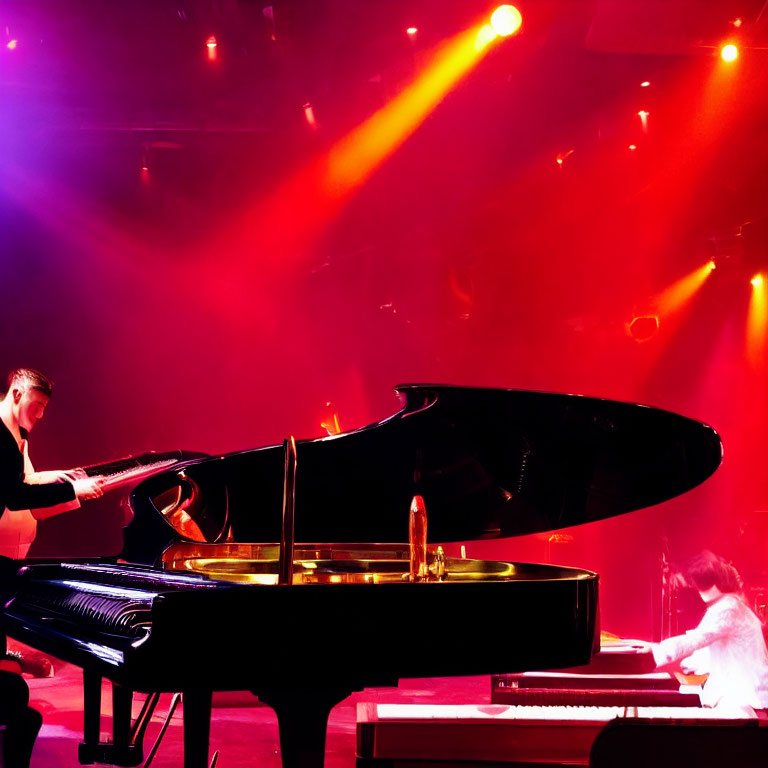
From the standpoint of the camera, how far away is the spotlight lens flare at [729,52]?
5.71 meters

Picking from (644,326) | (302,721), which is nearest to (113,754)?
(302,721)

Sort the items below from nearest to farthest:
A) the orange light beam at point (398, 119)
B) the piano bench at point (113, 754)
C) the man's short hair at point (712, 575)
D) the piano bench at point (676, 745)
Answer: the piano bench at point (676, 745) → the piano bench at point (113, 754) → the man's short hair at point (712, 575) → the orange light beam at point (398, 119)

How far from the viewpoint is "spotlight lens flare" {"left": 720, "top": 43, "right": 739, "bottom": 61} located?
571 cm

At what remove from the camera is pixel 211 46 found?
5.78 metres

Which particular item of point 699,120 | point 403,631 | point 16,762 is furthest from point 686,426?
point 699,120

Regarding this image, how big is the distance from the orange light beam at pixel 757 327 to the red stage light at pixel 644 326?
1.06m

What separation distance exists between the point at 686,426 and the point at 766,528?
5.71m

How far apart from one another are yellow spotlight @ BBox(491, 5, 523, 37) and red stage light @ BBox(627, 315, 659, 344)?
326 centimetres

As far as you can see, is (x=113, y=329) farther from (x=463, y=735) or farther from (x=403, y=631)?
(x=403, y=631)

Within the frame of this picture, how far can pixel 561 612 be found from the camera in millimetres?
2141

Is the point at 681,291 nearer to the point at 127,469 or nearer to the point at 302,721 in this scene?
the point at 127,469

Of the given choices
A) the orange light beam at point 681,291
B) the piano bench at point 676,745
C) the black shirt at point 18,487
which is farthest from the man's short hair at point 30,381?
the orange light beam at point 681,291

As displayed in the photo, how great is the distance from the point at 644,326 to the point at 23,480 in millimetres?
5717

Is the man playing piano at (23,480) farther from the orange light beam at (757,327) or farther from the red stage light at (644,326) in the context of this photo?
the orange light beam at (757,327)
